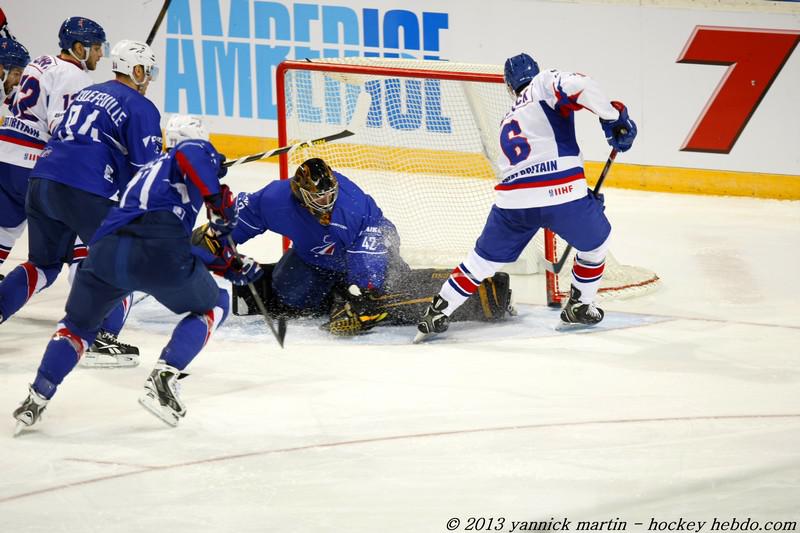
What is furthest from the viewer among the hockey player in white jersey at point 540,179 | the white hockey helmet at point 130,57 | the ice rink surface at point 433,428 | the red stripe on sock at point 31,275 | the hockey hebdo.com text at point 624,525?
the red stripe on sock at point 31,275

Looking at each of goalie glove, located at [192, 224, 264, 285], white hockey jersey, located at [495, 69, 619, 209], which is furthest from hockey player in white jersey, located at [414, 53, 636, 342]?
goalie glove, located at [192, 224, 264, 285]

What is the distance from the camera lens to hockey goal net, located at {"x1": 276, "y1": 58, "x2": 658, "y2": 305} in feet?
17.7

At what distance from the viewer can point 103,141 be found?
4.20 m

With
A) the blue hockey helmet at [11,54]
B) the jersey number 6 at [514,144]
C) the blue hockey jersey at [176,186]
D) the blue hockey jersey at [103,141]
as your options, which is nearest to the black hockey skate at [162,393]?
the blue hockey jersey at [176,186]

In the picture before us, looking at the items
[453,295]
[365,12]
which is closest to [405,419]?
[453,295]

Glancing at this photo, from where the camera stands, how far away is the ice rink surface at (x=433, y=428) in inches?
115

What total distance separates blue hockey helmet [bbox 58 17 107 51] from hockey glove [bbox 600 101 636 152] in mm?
2007

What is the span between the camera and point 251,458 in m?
3.27

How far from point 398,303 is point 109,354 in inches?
46.0

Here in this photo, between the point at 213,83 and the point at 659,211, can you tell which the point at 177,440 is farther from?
the point at 213,83

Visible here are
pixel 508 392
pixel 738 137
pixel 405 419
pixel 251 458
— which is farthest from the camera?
pixel 738 137

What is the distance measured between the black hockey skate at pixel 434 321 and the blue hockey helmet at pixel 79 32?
5.54ft

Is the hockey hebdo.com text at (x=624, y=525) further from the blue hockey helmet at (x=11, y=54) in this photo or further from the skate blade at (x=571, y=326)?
the blue hockey helmet at (x=11, y=54)

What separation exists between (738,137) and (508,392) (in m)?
3.73
